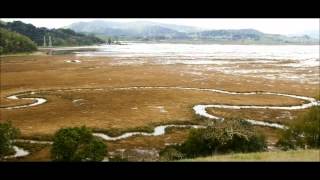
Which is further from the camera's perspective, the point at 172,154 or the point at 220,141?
the point at 172,154

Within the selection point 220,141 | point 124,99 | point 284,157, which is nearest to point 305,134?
point 220,141

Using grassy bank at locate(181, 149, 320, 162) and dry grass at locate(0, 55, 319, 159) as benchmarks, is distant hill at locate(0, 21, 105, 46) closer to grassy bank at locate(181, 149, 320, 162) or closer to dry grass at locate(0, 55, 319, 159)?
dry grass at locate(0, 55, 319, 159)

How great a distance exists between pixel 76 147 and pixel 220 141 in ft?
24.7

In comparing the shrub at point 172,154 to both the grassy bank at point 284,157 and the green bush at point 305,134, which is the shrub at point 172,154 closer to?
the green bush at point 305,134

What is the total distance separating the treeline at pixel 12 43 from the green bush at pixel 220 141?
111592 mm

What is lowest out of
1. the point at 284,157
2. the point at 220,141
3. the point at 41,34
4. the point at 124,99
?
the point at 124,99

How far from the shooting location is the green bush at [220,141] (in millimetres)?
23891

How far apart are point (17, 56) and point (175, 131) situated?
103 meters

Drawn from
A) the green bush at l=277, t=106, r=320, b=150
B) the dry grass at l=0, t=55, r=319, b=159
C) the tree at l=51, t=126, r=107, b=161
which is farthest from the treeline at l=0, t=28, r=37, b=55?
the green bush at l=277, t=106, r=320, b=150

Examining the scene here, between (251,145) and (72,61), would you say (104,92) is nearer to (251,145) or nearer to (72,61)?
(251,145)

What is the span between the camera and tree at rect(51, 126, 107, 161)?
22984mm

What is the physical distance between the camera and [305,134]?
26.1 meters

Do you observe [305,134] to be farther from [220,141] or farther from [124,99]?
[124,99]
